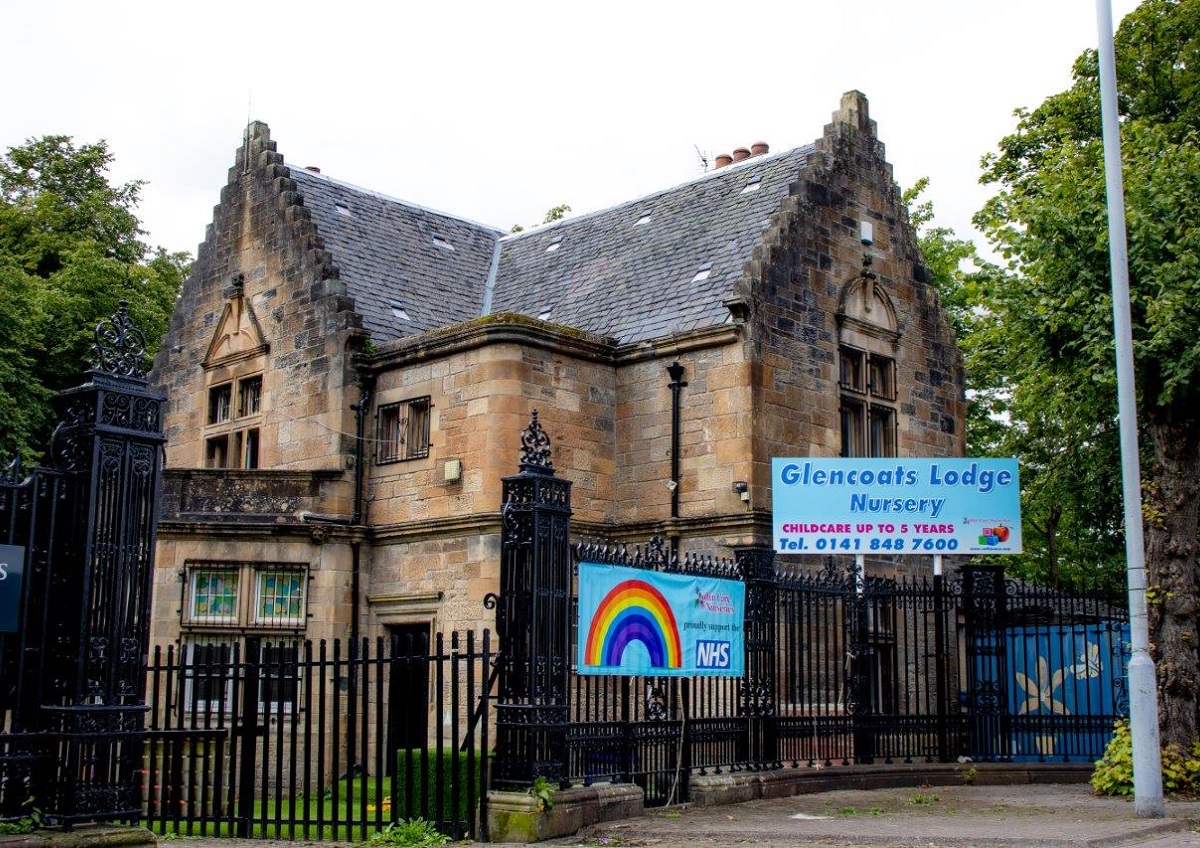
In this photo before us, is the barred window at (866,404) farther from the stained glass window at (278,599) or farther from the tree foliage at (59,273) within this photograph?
the tree foliage at (59,273)

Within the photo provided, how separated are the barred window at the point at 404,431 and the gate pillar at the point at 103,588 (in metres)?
11.9

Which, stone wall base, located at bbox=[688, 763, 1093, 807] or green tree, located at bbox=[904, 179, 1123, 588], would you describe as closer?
stone wall base, located at bbox=[688, 763, 1093, 807]

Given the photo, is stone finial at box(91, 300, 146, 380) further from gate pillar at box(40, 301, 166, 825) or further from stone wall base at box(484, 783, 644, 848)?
stone wall base at box(484, 783, 644, 848)

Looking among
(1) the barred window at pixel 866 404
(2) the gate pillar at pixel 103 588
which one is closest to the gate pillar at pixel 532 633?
(2) the gate pillar at pixel 103 588

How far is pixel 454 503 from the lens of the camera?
70.2ft

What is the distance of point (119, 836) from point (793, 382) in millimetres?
14524

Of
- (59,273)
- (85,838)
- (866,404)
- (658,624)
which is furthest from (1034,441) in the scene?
(85,838)

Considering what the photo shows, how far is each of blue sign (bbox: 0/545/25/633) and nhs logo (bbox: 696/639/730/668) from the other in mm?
7665

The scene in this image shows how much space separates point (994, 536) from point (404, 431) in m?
9.41

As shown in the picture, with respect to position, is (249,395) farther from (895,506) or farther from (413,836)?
(413,836)

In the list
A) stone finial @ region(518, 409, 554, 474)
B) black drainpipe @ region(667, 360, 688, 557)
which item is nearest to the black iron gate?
stone finial @ region(518, 409, 554, 474)

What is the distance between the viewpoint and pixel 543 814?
12.0 metres

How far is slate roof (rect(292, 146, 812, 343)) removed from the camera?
76.1 ft

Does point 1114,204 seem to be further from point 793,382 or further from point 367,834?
point 367,834
